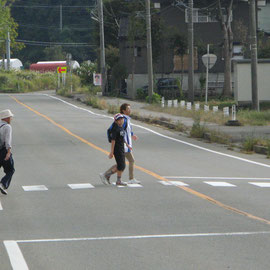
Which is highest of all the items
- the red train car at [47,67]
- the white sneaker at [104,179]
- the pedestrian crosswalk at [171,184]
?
the red train car at [47,67]

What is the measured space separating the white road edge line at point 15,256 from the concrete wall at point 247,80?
2874cm

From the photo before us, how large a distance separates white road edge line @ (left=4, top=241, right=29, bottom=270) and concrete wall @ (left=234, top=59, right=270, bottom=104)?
2874cm

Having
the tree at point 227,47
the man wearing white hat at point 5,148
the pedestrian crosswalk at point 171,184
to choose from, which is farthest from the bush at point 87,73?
the man wearing white hat at point 5,148

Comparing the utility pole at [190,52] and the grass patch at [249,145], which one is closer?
the grass patch at [249,145]

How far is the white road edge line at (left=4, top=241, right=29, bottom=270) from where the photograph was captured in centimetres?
795

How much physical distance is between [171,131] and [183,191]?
16564 millimetres

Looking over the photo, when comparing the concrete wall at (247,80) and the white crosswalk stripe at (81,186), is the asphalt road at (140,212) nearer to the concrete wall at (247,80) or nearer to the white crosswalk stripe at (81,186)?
the white crosswalk stripe at (81,186)

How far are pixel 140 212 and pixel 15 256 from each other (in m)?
3.45

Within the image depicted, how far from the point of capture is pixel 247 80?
37.1 metres

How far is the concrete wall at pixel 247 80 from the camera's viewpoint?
3688cm

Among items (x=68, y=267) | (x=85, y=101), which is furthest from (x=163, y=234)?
(x=85, y=101)

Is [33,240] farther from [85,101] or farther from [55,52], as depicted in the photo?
[55,52]

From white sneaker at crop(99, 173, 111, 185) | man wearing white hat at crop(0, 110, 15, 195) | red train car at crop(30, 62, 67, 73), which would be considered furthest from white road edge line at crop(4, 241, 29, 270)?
red train car at crop(30, 62, 67, 73)

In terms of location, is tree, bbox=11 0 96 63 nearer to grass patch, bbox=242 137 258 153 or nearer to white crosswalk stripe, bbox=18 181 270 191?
grass patch, bbox=242 137 258 153
